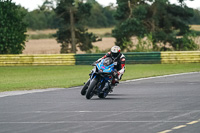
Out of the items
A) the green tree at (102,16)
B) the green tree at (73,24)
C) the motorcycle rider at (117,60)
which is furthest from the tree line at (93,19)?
the motorcycle rider at (117,60)

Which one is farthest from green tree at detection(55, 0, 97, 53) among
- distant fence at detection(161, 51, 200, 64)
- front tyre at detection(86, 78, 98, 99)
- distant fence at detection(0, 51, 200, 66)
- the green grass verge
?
front tyre at detection(86, 78, 98, 99)

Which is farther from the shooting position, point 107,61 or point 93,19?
point 93,19

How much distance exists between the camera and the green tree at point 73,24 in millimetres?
66938

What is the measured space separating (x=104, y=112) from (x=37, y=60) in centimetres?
2953

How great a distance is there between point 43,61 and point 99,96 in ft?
83.5

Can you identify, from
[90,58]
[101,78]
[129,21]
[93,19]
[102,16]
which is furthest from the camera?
[102,16]

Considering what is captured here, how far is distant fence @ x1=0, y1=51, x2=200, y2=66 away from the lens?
122 feet

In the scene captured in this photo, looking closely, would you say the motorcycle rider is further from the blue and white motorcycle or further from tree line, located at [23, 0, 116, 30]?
tree line, located at [23, 0, 116, 30]

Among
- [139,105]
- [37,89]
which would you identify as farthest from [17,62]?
[139,105]

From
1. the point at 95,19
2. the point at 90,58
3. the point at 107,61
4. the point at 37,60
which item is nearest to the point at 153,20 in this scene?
the point at 37,60

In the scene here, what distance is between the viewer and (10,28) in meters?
52.0

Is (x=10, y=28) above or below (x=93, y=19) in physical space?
below

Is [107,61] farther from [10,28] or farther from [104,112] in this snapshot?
[10,28]

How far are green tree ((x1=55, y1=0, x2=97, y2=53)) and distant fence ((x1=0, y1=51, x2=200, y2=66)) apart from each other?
2518cm
